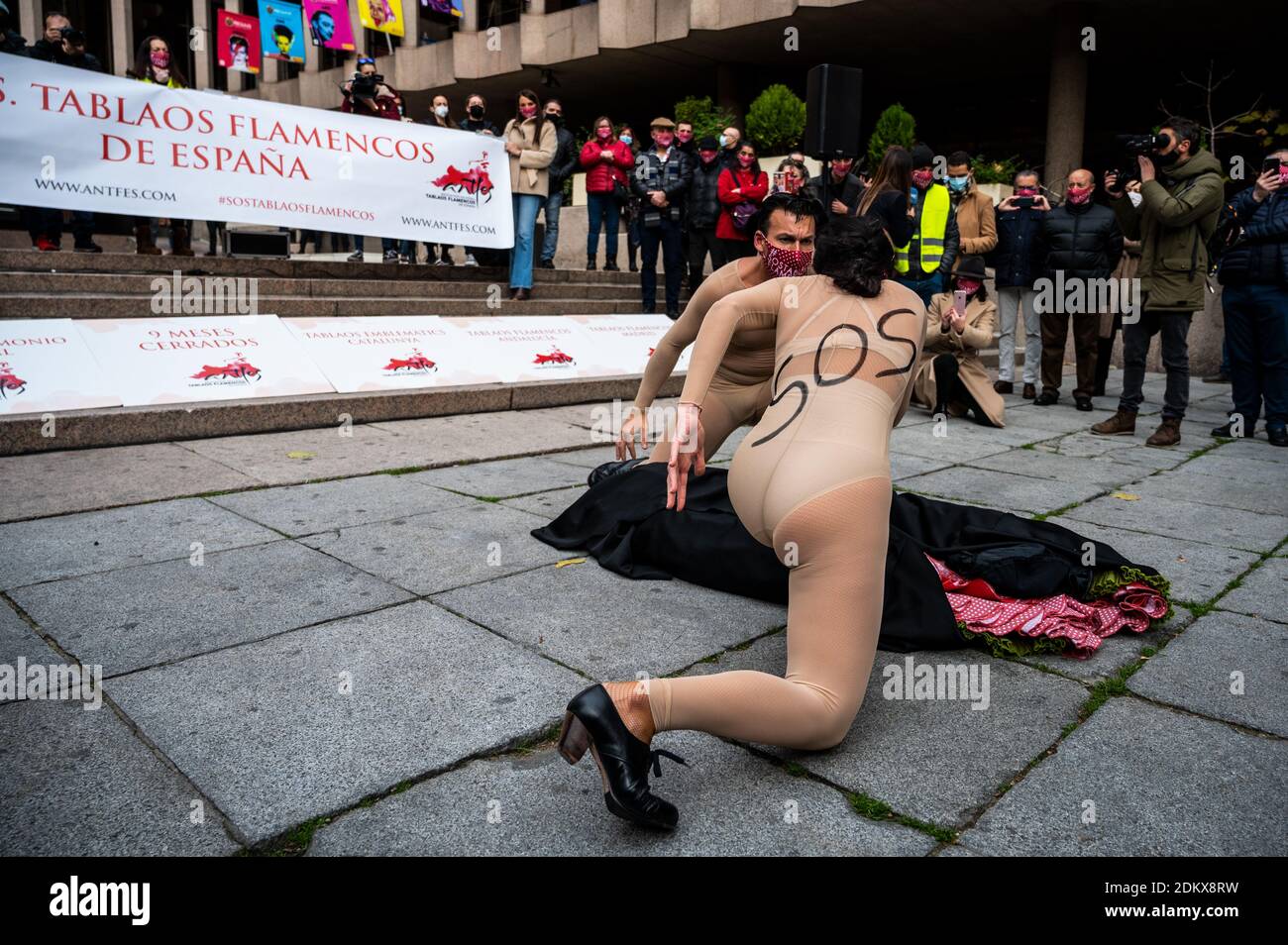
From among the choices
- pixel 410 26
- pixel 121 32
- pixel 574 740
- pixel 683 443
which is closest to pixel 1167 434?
pixel 683 443

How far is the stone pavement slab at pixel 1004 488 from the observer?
225 inches

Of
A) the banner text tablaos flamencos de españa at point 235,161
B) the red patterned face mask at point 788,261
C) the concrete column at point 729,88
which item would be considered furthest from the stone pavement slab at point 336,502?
the concrete column at point 729,88

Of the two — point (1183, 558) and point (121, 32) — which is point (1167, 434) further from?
point (121, 32)

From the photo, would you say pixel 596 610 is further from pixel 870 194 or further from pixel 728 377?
pixel 870 194

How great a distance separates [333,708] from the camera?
2783 millimetres

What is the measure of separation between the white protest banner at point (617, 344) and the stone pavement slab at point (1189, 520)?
4517mm

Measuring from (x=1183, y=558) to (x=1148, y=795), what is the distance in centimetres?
263

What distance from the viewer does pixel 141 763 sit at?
2443mm

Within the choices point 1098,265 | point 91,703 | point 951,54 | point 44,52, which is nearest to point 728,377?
point 91,703

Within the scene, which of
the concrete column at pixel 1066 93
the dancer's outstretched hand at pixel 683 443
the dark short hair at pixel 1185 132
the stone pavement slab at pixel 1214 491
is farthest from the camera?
the concrete column at pixel 1066 93

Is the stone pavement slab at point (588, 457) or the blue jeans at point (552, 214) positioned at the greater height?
the blue jeans at point (552, 214)

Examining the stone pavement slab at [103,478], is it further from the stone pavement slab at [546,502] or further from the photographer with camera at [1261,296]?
the photographer with camera at [1261,296]

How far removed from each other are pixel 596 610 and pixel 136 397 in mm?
4533

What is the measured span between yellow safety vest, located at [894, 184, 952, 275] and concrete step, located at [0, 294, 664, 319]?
12.9ft
